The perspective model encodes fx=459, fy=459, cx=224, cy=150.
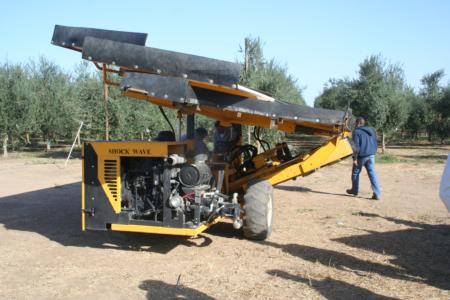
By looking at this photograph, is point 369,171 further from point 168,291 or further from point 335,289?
point 168,291

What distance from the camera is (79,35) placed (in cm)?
575

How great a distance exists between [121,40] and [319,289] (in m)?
3.72

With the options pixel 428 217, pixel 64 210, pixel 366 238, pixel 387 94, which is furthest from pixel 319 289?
pixel 387 94

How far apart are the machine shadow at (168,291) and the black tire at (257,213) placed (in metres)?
Result: 1.83

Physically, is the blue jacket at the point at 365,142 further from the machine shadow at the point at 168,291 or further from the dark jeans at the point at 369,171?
the machine shadow at the point at 168,291

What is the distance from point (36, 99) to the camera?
24938 millimetres

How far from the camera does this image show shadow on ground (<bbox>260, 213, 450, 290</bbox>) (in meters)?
5.18

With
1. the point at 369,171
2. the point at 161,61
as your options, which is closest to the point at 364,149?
the point at 369,171

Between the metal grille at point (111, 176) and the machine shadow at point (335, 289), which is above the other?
the metal grille at point (111, 176)

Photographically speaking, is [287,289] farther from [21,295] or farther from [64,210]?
[64,210]

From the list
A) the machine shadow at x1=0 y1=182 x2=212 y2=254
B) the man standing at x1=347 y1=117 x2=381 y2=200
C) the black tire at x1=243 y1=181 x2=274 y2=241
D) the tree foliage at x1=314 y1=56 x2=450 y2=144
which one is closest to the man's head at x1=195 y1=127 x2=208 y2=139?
the black tire at x1=243 y1=181 x2=274 y2=241

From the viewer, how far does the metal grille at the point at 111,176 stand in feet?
19.9

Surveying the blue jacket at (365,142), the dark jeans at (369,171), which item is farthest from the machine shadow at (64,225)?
the blue jacket at (365,142)

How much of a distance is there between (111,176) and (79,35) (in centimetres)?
184
